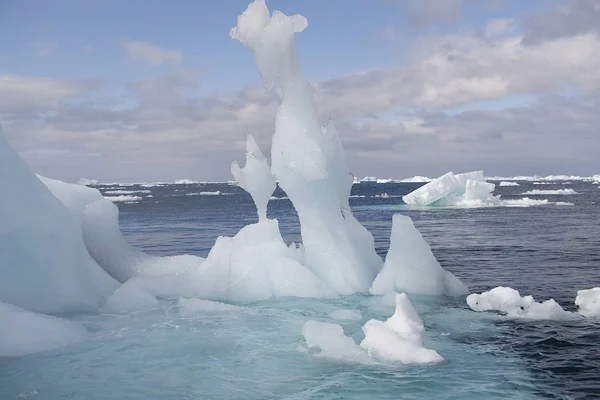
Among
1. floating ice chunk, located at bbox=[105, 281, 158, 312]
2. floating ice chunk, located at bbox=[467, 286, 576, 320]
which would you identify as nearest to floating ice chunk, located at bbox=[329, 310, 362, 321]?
floating ice chunk, located at bbox=[467, 286, 576, 320]

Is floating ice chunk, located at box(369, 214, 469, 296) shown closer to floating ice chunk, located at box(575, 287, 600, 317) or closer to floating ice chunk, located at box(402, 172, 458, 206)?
floating ice chunk, located at box(575, 287, 600, 317)

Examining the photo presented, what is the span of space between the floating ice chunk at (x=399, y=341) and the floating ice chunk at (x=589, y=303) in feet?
20.6

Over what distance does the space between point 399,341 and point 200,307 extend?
6.68 m

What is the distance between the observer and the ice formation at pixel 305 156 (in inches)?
675

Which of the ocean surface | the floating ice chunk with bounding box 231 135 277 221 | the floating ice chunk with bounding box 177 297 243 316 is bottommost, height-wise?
the ocean surface

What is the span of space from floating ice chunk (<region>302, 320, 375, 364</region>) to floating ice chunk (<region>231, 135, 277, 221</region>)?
8209 mm

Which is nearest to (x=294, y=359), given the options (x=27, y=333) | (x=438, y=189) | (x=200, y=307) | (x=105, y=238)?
(x=200, y=307)

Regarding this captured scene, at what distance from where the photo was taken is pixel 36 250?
556 inches

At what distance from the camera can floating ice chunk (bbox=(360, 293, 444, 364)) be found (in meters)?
10.2

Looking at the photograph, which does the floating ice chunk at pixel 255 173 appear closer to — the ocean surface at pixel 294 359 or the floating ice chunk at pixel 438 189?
the ocean surface at pixel 294 359

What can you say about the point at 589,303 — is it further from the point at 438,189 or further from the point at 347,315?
the point at 438,189

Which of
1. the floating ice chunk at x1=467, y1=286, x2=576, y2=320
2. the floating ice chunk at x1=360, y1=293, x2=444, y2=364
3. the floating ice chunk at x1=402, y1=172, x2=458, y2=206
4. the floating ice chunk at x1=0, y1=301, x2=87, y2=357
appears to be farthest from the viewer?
the floating ice chunk at x1=402, y1=172, x2=458, y2=206

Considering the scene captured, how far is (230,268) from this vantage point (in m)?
17.2

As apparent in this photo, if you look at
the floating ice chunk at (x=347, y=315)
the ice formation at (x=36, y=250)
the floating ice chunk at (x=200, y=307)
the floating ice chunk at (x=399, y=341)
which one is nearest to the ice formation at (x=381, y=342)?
the floating ice chunk at (x=399, y=341)
